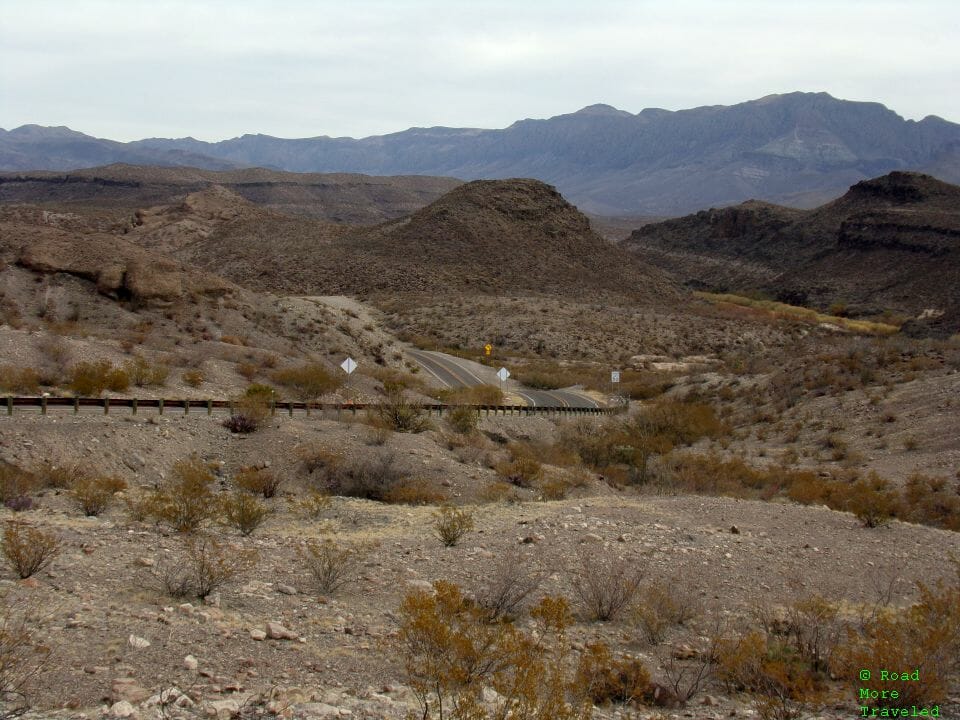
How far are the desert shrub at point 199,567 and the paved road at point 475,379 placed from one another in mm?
23335

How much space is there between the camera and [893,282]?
301 feet

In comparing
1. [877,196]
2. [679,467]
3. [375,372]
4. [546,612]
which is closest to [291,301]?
[375,372]

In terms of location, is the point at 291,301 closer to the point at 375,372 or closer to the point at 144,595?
the point at 375,372

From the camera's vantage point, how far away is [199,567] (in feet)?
34.5

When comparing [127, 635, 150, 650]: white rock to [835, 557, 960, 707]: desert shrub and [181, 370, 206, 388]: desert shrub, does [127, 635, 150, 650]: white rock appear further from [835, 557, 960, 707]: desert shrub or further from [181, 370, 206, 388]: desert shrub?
[181, 370, 206, 388]: desert shrub

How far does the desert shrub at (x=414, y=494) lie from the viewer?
1794 centimetres

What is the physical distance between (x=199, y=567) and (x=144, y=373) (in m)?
16.6

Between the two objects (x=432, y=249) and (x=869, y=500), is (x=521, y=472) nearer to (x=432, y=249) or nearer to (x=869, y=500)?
(x=869, y=500)

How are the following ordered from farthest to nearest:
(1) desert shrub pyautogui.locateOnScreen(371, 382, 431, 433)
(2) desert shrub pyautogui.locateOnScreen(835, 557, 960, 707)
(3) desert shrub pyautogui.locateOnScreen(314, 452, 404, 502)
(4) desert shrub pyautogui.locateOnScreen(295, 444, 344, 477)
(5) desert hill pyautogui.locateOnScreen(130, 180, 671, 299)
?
1. (5) desert hill pyautogui.locateOnScreen(130, 180, 671, 299)
2. (1) desert shrub pyautogui.locateOnScreen(371, 382, 431, 433)
3. (4) desert shrub pyautogui.locateOnScreen(295, 444, 344, 477)
4. (3) desert shrub pyautogui.locateOnScreen(314, 452, 404, 502)
5. (2) desert shrub pyautogui.locateOnScreen(835, 557, 960, 707)

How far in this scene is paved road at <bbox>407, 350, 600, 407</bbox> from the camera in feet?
122

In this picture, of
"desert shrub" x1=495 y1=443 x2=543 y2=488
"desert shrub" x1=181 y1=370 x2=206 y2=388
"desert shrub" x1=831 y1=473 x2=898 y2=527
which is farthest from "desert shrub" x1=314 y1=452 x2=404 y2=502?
"desert shrub" x1=181 y1=370 x2=206 y2=388

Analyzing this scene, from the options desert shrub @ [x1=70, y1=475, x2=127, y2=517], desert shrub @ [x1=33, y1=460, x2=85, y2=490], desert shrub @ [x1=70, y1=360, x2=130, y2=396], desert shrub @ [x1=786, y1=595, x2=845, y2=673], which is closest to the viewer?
desert shrub @ [x1=786, y1=595, x2=845, y2=673]

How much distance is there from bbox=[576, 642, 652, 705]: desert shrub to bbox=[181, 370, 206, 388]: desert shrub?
68.1ft

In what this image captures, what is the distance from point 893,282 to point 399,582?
9160 centimetres
